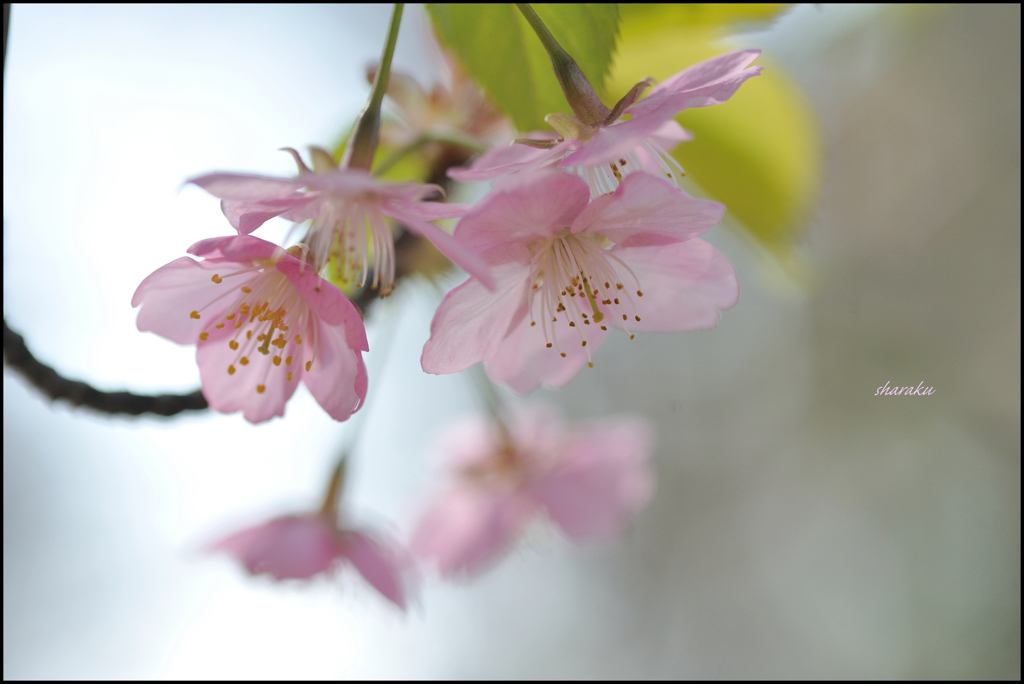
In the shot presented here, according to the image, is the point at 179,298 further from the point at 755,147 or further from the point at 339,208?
the point at 755,147

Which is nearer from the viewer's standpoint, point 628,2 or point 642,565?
point 628,2

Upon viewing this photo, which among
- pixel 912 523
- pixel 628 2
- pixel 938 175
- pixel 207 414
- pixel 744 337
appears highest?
pixel 628 2

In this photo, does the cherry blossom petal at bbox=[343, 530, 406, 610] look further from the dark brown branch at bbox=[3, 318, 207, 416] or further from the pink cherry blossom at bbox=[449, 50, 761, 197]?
the pink cherry blossom at bbox=[449, 50, 761, 197]

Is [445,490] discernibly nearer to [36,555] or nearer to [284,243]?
[284,243]

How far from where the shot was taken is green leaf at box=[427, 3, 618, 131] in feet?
1.84

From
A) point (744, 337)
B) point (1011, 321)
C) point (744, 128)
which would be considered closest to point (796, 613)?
point (744, 337)

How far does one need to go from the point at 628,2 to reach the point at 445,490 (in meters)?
0.94

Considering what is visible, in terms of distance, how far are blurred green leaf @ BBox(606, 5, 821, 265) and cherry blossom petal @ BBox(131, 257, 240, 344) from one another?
58 centimetres

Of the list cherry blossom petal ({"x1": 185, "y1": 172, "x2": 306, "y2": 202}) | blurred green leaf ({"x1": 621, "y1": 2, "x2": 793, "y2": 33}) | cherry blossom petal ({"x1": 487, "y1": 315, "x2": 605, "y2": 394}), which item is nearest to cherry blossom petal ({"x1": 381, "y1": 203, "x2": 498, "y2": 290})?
cherry blossom petal ({"x1": 185, "y1": 172, "x2": 306, "y2": 202})

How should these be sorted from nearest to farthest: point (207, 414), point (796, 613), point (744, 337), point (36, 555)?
1. point (207, 414)
2. point (36, 555)
3. point (796, 613)
4. point (744, 337)

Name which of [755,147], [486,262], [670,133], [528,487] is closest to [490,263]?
[486,262]

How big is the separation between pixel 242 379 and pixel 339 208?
193 mm

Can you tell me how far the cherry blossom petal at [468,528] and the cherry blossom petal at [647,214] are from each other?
0.77 meters

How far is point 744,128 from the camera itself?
37.1 inches
